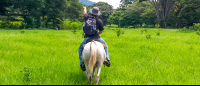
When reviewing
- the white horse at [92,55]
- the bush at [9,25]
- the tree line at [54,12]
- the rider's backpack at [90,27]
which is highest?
the tree line at [54,12]

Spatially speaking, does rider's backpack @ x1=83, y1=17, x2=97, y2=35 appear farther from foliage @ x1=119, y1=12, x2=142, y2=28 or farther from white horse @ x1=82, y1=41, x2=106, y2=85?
foliage @ x1=119, y1=12, x2=142, y2=28

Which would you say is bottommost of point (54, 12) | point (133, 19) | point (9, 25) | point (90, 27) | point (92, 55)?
point (92, 55)

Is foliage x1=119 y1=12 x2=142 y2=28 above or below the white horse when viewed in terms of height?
above

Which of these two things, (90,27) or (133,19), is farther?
(133,19)

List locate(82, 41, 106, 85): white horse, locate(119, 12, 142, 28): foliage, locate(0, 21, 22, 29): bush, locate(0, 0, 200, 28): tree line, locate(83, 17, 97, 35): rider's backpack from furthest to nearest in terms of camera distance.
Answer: locate(119, 12, 142, 28): foliage
locate(0, 0, 200, 28): tree line
locate(0, 21, 22, 29): bush
locate(83, 17, 97, 35): rider's backpack
locate(82, 41, 106, 85): white horse

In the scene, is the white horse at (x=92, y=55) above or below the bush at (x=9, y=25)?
below

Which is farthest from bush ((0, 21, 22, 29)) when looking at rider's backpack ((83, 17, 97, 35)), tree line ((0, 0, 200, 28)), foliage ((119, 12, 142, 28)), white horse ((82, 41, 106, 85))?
foliage ((119, 12, 142, 28))

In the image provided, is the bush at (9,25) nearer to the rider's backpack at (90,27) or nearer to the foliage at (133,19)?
the rider's backpack at (90,27)

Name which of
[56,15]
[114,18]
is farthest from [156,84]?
[114,18]

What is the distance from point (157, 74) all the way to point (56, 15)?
28202mm

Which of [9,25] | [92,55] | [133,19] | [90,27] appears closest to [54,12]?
[9,25]

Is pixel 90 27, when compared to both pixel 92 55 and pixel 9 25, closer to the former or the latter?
pixel 92 55

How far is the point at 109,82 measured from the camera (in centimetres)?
420

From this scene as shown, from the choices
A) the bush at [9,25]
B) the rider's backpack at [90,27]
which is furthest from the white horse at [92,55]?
the bush at [9,25]
